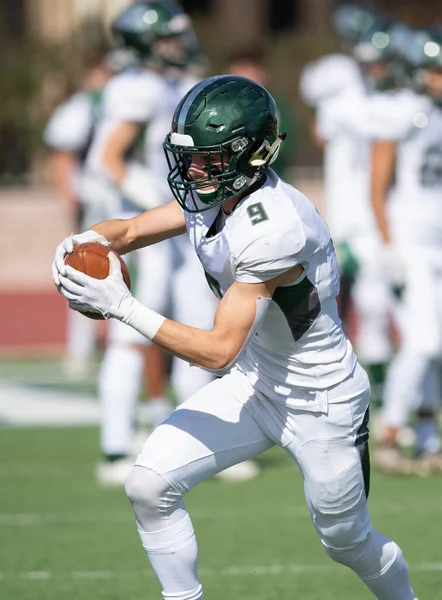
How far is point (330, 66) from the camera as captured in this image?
914cm

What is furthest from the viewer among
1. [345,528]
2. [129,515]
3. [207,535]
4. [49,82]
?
[49,82]

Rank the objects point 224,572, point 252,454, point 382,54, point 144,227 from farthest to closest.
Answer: point 382,54
point 224,572
point 144,227
point 252,454

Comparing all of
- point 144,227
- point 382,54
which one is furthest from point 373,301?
point 144,227

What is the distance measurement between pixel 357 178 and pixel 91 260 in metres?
4.99

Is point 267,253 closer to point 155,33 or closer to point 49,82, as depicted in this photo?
point 155,33

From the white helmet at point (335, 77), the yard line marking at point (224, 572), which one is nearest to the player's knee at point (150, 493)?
the yard line marking at point (224, 572)

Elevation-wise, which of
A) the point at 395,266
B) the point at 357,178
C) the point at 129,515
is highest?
the point at 395,266

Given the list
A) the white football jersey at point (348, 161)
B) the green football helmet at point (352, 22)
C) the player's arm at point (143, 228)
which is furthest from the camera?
the green football helmet at point (352, 22)

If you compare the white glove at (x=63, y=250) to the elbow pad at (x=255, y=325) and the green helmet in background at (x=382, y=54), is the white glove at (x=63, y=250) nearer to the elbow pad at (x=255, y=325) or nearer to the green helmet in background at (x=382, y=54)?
the elbow pad at (x=255, y=325)

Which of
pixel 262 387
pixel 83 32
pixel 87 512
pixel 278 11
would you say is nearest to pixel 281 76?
pixel 83 32

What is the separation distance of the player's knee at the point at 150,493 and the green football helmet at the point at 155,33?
12.4 ft

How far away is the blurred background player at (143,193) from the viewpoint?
688 centimetres

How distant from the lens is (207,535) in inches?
225

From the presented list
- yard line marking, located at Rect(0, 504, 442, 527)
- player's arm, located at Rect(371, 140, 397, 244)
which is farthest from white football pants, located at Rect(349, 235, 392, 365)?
yard line marking, located at Rect(0, 504, 442, 527)
